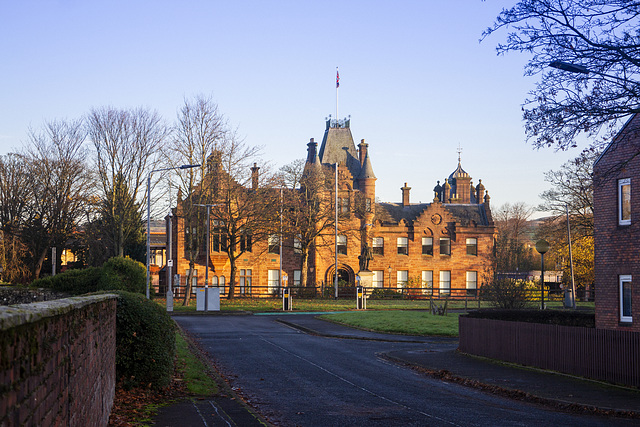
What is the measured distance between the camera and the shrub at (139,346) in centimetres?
1279

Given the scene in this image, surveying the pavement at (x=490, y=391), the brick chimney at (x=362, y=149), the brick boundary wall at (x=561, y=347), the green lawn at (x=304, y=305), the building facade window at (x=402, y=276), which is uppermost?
the brick chimney at (x=362, y=149)

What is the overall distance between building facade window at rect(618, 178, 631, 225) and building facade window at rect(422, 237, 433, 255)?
Answer: 161ft

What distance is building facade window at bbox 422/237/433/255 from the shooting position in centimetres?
7075

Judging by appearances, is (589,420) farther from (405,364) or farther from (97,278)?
(97,278)

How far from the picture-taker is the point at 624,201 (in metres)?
21.5

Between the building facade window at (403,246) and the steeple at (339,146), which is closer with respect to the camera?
the building facade window at (403,246)

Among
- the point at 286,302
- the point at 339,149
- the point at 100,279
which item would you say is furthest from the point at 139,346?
the point at 339,149

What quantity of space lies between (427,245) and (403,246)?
2.62m

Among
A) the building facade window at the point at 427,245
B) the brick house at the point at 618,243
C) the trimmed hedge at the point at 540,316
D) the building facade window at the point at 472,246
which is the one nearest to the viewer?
the brick house at the point at 618,243

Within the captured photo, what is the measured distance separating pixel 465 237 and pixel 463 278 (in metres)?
4.30

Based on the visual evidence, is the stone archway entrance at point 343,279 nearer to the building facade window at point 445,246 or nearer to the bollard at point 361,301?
the building facade window at point 445,246

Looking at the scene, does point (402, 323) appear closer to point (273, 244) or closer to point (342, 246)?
point (273, 244)

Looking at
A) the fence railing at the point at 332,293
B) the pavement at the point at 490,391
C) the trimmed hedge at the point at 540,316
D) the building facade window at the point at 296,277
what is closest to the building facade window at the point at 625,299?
the trimmed hedge at the point at 540,316

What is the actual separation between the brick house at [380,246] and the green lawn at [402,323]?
1015 inches
